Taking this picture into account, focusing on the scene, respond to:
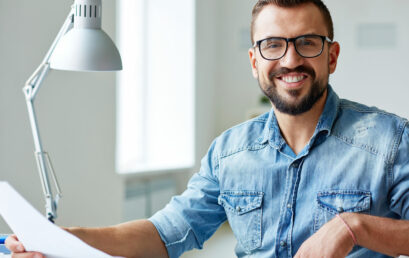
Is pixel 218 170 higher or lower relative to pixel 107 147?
higher

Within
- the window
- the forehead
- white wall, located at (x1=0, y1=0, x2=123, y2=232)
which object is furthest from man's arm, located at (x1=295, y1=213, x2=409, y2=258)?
the window

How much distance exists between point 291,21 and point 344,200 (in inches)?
19.5

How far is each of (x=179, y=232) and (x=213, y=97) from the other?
4.59 m

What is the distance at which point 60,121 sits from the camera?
3.17 m

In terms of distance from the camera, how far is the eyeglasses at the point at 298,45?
1506mm

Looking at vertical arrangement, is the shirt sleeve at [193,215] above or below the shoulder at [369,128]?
below

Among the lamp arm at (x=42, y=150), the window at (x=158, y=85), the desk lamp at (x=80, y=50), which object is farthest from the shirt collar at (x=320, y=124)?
the window at (x=158, y=85)

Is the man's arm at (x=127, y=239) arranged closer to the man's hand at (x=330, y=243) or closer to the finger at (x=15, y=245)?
the finger at (x=15, y=245)

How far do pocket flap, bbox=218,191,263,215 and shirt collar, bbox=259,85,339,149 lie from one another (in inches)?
5.9

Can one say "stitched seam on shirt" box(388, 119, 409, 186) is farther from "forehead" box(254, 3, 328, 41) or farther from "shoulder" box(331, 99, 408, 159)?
"forehead" box(254, 3, 328, 41)

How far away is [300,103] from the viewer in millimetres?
1536

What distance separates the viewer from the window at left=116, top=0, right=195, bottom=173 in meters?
4.95

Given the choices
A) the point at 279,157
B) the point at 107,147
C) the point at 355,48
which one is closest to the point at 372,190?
the point at 279,157

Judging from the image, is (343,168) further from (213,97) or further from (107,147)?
(213,97)
